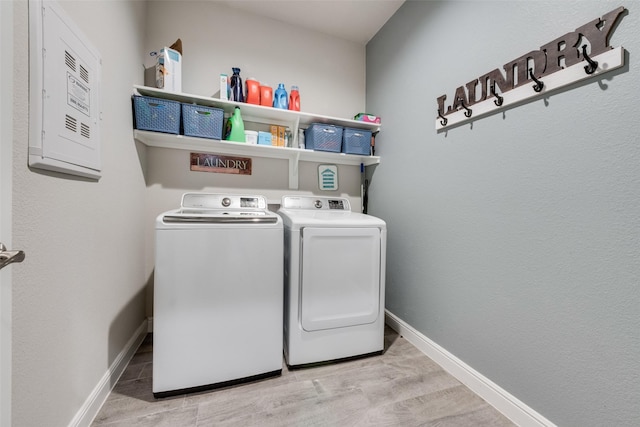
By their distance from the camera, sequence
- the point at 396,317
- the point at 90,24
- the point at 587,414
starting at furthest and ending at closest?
the point at 396,317
the point at 90,24
the point at 587,414

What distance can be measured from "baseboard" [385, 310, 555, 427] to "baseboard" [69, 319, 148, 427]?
1.95 meters

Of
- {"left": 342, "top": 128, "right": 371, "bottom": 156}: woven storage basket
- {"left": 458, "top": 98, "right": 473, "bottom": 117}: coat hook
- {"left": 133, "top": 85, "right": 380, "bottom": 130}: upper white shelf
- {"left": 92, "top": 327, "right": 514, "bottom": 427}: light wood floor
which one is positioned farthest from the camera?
{"left": 342, "top": 128, "right": 371, "bottom": 156}: woven storage basket

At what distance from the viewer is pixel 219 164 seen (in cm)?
220

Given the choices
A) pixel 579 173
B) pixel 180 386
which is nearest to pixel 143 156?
pixel 180 386

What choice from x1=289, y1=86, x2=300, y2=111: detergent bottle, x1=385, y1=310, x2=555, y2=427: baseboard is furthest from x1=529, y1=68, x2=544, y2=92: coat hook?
x1=289, y1=86, x2=300, y2=111: detergent bottle

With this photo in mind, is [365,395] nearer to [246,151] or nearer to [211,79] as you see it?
[246,151]

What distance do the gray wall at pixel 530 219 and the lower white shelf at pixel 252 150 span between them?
2.37 ft

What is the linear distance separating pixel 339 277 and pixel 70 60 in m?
1.68

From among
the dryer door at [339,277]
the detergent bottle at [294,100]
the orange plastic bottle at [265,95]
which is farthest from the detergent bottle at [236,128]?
the dryer door at [339,277]

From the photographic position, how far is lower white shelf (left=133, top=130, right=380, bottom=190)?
189 cm

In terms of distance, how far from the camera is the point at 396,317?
2.15 m

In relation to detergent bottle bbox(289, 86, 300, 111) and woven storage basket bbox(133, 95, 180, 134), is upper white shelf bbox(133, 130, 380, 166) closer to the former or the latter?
woven storage basket bbox(133, 95, 180, 134)

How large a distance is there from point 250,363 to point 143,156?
1.72 m

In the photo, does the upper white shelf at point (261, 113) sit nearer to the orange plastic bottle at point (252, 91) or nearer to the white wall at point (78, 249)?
the orange plastic bottle at point (252, 91)
